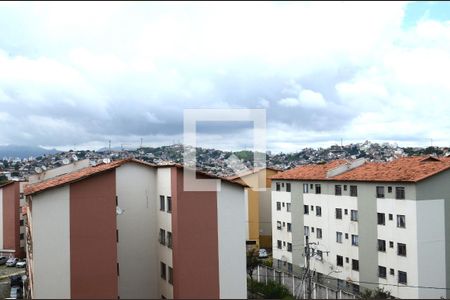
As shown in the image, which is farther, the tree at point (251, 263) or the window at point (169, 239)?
the tree at point (251, 263)

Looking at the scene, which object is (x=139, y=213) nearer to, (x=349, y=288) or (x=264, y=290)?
(x=264, y=290)

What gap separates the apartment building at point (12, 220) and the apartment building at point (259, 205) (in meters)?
13.8

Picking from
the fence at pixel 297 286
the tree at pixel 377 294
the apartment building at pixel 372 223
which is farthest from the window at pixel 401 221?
the fence at pixel 297 286

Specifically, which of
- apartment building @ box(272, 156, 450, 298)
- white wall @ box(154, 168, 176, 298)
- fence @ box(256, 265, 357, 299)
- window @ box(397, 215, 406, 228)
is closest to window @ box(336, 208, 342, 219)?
apartment building @ box(272, 156, 450, 298)

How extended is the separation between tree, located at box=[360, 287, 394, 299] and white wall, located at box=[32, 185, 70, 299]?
11.9 metres

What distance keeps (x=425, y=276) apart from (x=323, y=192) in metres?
6.11

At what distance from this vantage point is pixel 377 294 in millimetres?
17094

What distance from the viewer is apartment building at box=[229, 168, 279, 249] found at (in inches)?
1061

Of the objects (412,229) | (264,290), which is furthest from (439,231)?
(264,290)

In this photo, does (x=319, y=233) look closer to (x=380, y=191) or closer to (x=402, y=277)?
(x=380, y=191)

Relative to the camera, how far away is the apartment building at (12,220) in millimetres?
27484

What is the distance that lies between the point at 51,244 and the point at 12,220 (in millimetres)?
20528

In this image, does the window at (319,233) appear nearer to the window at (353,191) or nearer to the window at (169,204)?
the window at (353,191)

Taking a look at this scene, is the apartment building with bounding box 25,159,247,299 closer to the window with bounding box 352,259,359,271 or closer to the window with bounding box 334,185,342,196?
the window with bounding box 352,259,359,271
